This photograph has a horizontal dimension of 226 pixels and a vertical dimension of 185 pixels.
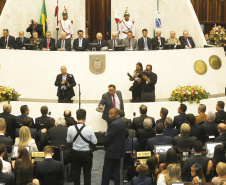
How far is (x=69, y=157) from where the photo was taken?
12.7 m

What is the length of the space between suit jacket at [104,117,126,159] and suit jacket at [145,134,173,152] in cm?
79

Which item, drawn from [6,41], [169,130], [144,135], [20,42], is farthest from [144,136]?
[6,41]

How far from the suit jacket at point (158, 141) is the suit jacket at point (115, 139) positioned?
790 millimetres

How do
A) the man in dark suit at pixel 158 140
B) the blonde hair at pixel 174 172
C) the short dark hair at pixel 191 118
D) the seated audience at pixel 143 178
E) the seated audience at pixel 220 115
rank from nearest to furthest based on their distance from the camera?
1. the blonde hair at pixel 174 172
2. the seated audience at pixel 143 178
3. the man in dark suit at pixel 158 140
4. the short dark hair at pixel 191 118
5. the seated audience at pixel 220 115

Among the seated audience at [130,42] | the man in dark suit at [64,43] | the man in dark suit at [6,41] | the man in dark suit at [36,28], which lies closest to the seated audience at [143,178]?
the seated audience at [130,42]

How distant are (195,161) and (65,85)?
26.0 ft

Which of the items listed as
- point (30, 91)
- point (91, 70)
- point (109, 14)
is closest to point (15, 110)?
point (30, 91)

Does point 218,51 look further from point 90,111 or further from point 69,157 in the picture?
point 69,157

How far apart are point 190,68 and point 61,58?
13.8ft

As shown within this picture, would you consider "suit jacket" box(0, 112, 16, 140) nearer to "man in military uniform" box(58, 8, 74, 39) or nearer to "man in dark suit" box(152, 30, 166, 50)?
"man in dark suit" box(152, 30, 166, 50)

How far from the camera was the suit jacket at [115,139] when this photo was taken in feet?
37.1

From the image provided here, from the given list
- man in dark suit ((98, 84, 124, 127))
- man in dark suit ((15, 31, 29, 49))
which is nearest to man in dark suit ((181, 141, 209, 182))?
man in dark suit ((98, 84, 124, 127))

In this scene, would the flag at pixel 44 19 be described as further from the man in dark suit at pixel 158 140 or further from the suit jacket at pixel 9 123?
the man in dark suit at pixel 158 140

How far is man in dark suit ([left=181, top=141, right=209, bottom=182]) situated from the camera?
10359 millimetres
